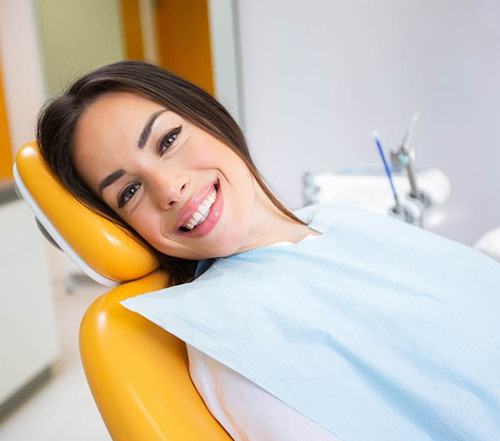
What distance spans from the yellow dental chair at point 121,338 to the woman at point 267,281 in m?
0.03

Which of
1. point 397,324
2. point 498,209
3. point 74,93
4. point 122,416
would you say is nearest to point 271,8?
point 498,209

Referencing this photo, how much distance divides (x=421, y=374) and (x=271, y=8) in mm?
1643

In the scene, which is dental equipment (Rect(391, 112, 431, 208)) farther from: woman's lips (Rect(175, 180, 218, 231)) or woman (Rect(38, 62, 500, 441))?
woman's lips (Rect(175, 180, 218, 231))

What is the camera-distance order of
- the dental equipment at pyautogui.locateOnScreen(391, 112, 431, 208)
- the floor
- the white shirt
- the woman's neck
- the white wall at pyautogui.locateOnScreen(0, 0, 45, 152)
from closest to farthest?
1. the white shirt
2. the woman's neck
3. the dental equipment at pyautogui.locateOnScreen(391, 112, 431, 208)
4. the floor
5. the white wall at pyautogui.locateOnScreen(0, 0, 45, 152)

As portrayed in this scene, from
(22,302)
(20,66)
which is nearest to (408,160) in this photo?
(22,302)

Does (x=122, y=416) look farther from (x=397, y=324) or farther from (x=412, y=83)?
(x=412, y=83)

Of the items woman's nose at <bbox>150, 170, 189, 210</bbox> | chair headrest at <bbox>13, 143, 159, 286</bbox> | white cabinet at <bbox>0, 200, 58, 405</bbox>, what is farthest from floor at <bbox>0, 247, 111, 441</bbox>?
woman's nose at <bbox>150, 170, 189, 210</bbox>

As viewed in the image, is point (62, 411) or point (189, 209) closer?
point (189, 209)

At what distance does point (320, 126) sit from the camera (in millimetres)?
2045

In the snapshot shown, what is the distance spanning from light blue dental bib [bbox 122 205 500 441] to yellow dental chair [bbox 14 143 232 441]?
6cm

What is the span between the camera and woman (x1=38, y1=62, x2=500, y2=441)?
65cm

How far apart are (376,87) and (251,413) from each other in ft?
5.05

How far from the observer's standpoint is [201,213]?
2.58ft

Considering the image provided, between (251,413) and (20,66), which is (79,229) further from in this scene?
(20,66)
